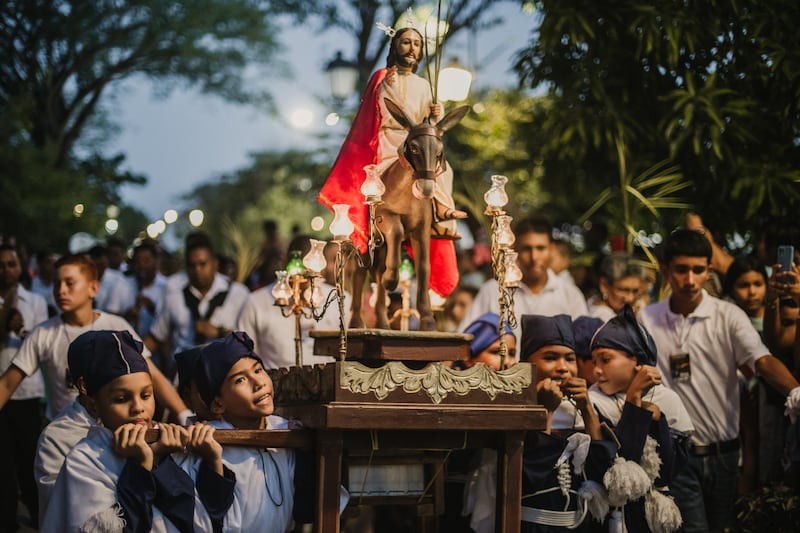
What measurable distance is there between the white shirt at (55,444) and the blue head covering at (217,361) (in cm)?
69

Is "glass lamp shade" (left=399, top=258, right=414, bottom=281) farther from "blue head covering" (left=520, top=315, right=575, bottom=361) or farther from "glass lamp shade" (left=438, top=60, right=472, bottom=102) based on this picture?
"glass lamp shade" (left=438, top=60, right=472, bottom=102)

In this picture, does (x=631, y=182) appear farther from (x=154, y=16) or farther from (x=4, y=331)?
(x=154, y=16)

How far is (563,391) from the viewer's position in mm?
4727

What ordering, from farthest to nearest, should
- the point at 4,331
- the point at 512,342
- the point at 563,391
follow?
the point at 4,331, the point at 512,342, the point at 563,391

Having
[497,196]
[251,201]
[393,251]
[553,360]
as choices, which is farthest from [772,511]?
[251,201]

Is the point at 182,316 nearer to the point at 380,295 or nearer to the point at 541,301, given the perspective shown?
the point at 541,301

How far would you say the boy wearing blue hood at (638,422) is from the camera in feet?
15.5

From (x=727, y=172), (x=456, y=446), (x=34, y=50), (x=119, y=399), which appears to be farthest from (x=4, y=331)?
(x=34, y=50)

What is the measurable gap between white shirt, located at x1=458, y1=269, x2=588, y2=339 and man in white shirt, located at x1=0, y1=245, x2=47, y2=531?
128 inches

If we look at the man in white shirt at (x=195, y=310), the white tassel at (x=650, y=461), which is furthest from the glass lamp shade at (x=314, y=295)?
the man in white shirt at (x=195, y=310)

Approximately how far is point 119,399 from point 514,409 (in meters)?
1.69

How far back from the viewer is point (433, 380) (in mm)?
4242

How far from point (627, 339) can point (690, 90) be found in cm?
403

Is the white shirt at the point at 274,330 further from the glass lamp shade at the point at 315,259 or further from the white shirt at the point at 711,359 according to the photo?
the white shirt at the point at 711,359
